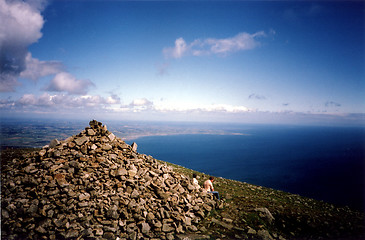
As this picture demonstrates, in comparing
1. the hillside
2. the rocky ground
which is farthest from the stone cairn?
the rocky ground

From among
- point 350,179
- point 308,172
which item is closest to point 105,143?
point 308,172

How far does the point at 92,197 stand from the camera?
1126 cm

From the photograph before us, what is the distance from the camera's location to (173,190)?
1370 centimetres

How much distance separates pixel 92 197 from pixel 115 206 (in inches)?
74.6

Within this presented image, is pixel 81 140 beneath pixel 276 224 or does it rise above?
above

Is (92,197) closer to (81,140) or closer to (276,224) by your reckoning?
(81,140)

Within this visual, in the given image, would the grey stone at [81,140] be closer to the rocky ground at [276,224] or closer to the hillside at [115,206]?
the hillside at [115,206]

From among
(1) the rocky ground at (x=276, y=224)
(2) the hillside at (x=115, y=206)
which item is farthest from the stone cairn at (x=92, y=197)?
(1) the rocky ground at (x=276, y=224)

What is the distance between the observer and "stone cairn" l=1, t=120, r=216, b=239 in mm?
9828

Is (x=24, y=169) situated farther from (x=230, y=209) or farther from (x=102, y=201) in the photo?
(x=230, y=209)

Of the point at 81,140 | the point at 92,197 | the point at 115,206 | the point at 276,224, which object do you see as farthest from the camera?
the point at 81,140

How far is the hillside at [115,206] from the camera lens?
9953mm

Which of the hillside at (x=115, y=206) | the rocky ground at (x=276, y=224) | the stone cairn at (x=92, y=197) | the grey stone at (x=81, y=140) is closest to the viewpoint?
the stone cairn at (x=92, y=197)

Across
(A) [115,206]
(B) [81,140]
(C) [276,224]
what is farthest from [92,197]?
(C) [276,224]
